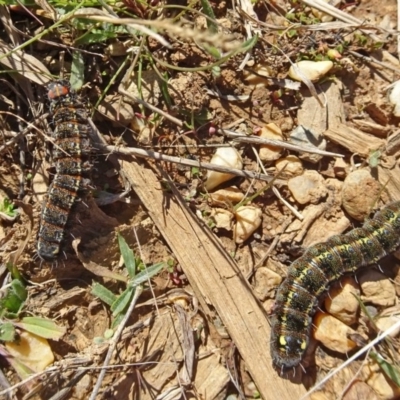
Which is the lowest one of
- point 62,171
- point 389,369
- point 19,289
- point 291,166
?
point 389,369

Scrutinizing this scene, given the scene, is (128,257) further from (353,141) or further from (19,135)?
(353,141)

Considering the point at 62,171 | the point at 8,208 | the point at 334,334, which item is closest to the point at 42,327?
the point at 8,208

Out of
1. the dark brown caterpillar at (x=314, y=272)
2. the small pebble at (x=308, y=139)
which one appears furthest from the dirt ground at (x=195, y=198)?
the dark brown caterpillar at (x=314, y=272)

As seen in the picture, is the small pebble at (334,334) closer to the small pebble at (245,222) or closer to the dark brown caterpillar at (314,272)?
the dark brown caterpillar at (314,272)

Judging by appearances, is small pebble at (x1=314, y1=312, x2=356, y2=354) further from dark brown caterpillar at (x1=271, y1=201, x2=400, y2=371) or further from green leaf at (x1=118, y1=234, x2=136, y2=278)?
green leaf at (x1=118, y1=234, x2=136, y2=278)

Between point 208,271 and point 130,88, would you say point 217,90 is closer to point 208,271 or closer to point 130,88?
point 130,88

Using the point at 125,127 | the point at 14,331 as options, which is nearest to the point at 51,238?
the point at 14,331
